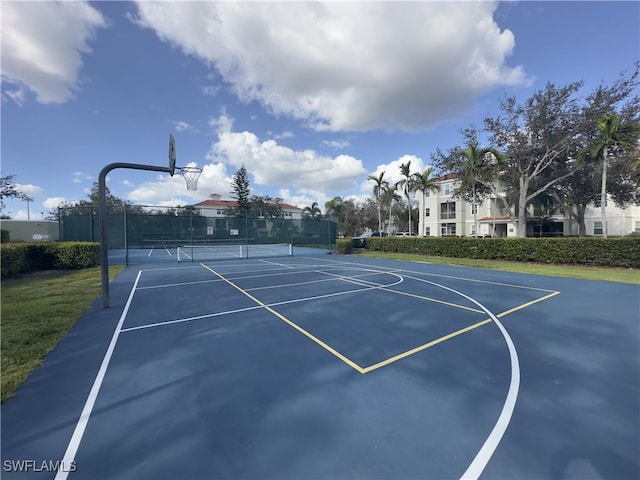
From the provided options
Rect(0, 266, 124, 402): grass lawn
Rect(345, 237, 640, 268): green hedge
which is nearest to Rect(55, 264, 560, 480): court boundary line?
Rect(0, 266, 124, 402): grass lawn

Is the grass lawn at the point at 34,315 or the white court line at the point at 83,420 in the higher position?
the grass lawn at the point at 34,315

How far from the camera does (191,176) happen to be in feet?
34.2

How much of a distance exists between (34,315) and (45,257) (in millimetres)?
9337

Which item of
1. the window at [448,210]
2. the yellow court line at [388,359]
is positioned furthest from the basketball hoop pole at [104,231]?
the window at [448,210]

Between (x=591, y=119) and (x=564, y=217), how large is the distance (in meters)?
18.8

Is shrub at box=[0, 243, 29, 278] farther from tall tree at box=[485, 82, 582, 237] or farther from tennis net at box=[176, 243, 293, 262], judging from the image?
tall tree at box=[485, 82, 582, 237]

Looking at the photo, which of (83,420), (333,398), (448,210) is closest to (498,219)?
(448,210)

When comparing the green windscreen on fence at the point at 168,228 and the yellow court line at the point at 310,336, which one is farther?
the green windscreen on fence at the point at 168,228

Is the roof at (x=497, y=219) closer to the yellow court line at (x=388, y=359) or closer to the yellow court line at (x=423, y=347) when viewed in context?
the yellow court line at (x=388, y=359)

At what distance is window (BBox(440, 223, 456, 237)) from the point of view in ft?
129

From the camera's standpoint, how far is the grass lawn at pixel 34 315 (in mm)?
3823

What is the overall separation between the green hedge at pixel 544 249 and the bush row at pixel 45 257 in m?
21.7

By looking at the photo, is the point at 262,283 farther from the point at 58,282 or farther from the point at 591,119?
the point at 591,119

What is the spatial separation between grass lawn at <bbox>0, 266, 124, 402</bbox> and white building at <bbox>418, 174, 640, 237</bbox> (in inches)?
1154
